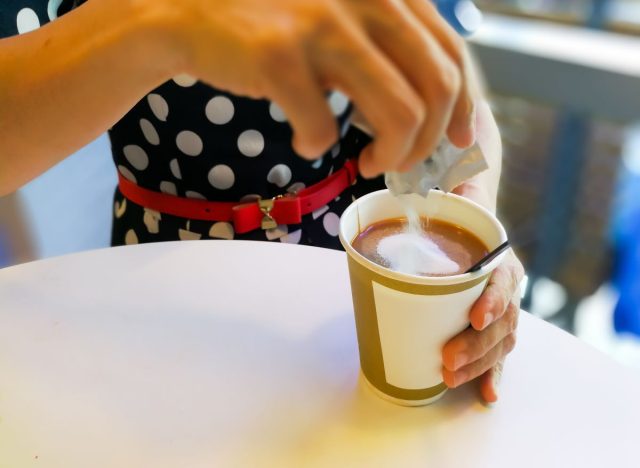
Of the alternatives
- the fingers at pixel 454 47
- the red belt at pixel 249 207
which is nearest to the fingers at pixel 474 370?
the fingers at pixel 454 47

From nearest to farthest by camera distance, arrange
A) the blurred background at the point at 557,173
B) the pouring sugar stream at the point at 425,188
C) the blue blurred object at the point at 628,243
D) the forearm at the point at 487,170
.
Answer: the pouring sugar stream at the point at 425,188 < the forearm at the point at 487,170 < the blurred background at the point at 557,173 < the blue blurred object at the point at 628,243

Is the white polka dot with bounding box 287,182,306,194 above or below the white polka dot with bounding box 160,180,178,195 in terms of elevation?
below

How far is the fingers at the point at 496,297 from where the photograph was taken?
430 millimetres

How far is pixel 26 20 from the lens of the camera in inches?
27.0

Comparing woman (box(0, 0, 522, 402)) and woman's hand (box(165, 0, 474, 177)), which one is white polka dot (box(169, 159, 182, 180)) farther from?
woman's hand (box(165, 0, 474, 177))

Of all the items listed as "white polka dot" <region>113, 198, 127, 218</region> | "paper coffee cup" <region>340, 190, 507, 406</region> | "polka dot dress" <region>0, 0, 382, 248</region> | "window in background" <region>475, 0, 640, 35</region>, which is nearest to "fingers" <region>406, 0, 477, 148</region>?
"paper coffee cup" <region>340, 190, 507, 406</region>

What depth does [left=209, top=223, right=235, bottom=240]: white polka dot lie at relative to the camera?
28.1 inches

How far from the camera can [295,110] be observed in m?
0.28

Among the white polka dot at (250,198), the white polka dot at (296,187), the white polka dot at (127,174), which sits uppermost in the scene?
the white polka dot at (127,174)

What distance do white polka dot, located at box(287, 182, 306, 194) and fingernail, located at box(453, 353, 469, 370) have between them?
0.35m

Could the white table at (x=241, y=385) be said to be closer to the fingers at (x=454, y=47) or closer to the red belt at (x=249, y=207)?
the red belt at (x=249, y=207)

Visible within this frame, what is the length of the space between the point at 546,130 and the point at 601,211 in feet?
0.83

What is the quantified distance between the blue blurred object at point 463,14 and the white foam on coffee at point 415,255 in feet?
3.37

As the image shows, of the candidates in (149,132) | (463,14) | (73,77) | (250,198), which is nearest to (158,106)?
(149,132)
